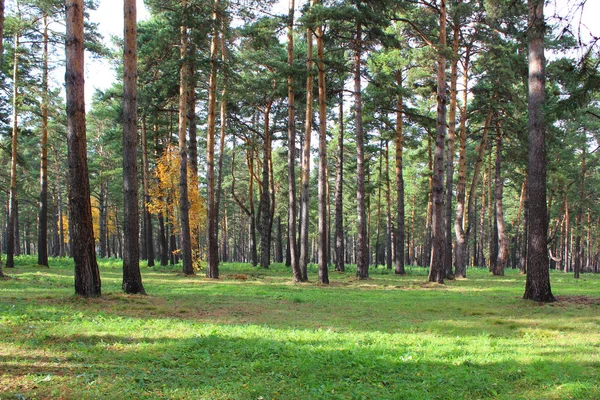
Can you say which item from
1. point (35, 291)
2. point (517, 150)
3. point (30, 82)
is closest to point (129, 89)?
point (35, 291)

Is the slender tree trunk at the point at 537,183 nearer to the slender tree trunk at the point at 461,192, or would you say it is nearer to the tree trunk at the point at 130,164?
the slender tree trunk at the point at 461,192

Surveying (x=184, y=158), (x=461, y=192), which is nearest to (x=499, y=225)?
(x=461, y=192)

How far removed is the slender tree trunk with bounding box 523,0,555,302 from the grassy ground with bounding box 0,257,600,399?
1.05m

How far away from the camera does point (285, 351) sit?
6332 mm

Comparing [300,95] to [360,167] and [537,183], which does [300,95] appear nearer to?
[360,167]

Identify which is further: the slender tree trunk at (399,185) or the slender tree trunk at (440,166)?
the slender tree trunk at (399,185)

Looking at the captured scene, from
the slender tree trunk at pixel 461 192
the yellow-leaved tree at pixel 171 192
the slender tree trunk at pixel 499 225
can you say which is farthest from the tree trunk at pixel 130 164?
the slender tree trunk at pixel 499 225

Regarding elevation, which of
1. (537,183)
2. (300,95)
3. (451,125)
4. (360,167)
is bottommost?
(537,183)

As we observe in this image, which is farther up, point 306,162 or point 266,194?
point 306,162

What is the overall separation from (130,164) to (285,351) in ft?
24.3

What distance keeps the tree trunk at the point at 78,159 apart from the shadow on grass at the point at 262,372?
141 inches

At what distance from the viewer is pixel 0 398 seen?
13.2ft

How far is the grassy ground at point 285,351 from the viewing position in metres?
4.87

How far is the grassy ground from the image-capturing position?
16.0 ft
